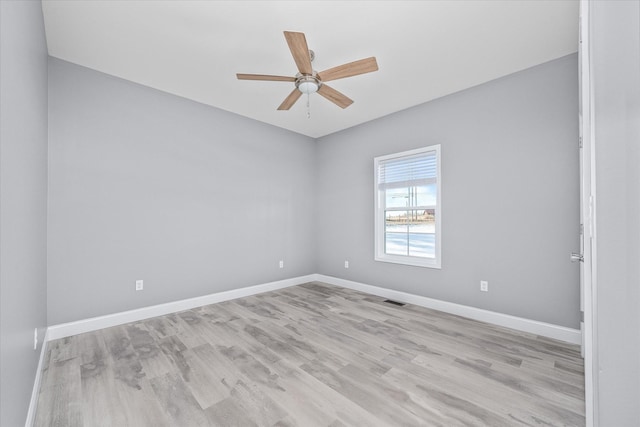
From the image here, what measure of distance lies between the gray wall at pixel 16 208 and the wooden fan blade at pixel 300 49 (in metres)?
1.35

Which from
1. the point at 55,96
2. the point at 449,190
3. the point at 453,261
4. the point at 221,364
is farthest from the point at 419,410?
the point at 55,96

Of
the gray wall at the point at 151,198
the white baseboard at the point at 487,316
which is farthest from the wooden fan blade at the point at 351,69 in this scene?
the white baseboard at the point at 487,316

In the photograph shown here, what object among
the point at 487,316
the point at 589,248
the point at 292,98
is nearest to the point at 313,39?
the point at 292,98

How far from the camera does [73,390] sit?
187cm

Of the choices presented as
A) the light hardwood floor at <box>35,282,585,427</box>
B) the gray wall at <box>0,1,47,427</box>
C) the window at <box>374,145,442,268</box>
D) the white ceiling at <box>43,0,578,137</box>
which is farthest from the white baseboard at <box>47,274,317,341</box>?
the white ceiling at <box>43,0,578,137</box>

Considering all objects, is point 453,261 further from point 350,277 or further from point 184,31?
point 184,31

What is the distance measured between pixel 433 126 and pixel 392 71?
1.07 m

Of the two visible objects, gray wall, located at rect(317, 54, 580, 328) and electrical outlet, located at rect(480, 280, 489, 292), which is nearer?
gray wall, located at rect(317, 54, 580, 328)

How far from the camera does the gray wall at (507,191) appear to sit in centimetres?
261

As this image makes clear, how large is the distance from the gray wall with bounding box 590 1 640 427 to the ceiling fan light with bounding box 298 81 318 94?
198 centimetres

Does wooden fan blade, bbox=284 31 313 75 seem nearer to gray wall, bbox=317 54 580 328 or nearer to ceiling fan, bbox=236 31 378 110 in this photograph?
ceiling fan, bbox=236 31 378 110

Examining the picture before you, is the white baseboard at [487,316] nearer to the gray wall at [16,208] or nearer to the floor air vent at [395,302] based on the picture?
the floor air vent at [395,302]

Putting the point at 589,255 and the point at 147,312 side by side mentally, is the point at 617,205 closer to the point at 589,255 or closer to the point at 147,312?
the point at 589,255

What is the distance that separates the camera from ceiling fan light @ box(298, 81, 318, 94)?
2385mm
